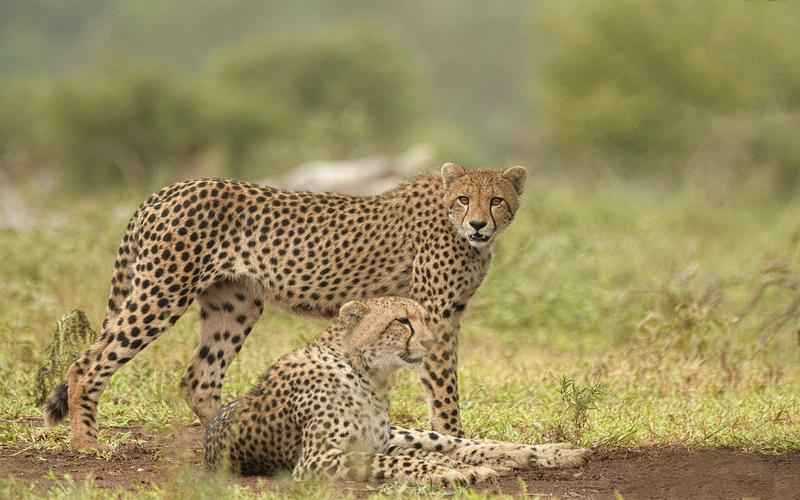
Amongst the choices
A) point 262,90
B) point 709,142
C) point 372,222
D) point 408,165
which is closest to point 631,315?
point 372,222

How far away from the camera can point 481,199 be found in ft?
20.5

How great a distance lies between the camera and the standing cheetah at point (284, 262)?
6.16 metres

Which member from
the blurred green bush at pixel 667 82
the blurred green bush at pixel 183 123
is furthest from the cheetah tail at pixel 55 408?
the blurred green bush at pixel 667 82

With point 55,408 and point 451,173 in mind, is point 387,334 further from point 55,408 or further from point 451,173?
point 55,408

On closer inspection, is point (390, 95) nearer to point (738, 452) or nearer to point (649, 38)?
point (649, 38)

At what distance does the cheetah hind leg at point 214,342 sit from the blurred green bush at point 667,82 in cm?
1764

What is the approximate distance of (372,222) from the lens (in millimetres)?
6535

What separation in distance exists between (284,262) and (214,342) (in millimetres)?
522

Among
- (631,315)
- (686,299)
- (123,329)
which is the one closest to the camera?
(123,329)

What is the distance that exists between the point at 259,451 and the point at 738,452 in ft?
6.41

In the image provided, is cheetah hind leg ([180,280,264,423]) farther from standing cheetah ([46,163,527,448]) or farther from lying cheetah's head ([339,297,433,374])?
lying cheetah's head ([339,297,433,374])

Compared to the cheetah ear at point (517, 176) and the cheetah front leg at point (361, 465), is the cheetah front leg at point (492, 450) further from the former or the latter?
the cheetah ear at point (517, 176)

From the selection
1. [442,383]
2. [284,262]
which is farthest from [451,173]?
[442,383]

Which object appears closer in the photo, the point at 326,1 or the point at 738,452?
the point at 738,452
